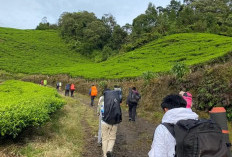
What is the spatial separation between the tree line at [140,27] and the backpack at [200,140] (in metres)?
42.9

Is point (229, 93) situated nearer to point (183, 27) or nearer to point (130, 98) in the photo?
point (130, 98)

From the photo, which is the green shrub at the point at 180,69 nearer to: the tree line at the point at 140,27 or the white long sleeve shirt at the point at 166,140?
the white long sleeve shirt at the point at 166,140

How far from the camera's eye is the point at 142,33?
2041 inches

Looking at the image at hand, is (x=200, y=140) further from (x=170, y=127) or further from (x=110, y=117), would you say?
(x=110, y=117)

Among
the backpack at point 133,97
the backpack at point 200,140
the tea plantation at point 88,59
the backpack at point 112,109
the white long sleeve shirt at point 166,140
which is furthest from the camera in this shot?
the tea plantation at point 88,59

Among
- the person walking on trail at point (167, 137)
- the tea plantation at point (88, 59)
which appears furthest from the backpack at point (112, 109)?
the tea plantation at point (88, 59)

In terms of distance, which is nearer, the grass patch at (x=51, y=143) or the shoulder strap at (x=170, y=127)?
the shoulder strap at (x=170, y=127)

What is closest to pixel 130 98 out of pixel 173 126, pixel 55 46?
pixel 173 126

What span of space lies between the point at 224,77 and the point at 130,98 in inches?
176

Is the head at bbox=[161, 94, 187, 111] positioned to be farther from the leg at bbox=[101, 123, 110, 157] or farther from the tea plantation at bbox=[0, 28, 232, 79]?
the tea plantation at bbox=[0, 28, 232, 79]

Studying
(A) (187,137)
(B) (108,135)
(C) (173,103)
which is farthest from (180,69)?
(A) (187,137)

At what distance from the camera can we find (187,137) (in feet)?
7.50

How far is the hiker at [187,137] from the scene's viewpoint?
223 cm

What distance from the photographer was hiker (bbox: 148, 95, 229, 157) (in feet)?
7.32
